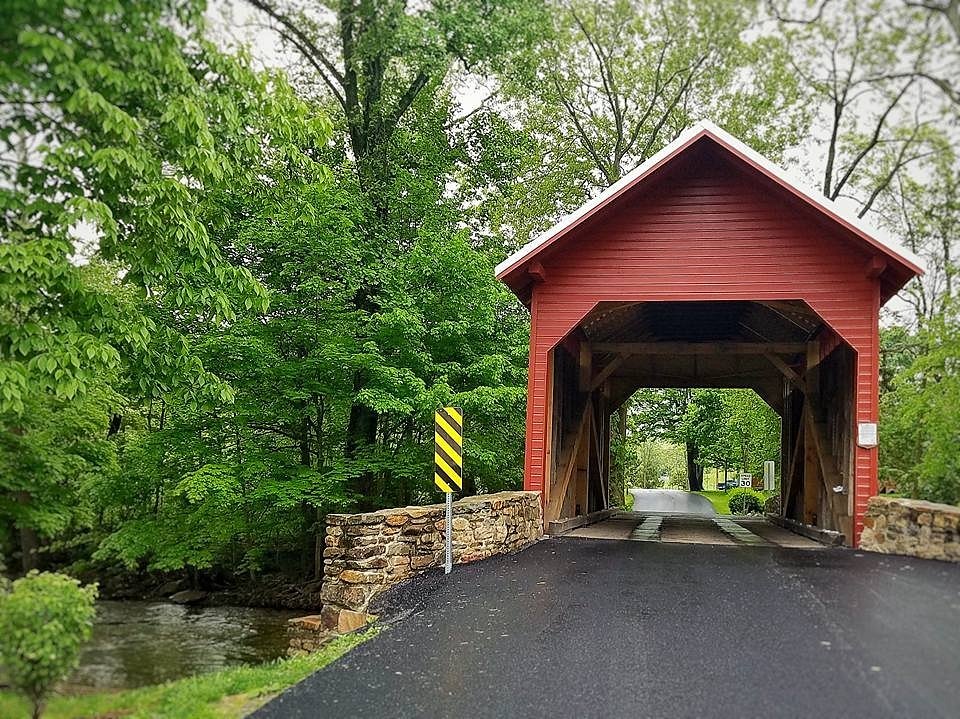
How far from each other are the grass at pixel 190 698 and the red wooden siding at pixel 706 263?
6.08 metres

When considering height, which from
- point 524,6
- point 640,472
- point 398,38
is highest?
point 524,6

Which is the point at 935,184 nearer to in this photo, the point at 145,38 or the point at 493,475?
the point at 493,475

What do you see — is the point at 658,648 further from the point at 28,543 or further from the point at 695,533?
the point at 28,543

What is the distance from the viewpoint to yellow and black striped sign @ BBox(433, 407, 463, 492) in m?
8.26

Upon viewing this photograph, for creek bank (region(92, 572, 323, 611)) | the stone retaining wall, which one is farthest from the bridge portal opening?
creek bank (region(92, 572, 323, 611))

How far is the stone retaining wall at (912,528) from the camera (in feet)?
26.3

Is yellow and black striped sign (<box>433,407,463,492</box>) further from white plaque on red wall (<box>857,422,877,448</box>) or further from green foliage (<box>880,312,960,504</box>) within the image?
white plaque on red wall (<box>857,422,877,448</box>)

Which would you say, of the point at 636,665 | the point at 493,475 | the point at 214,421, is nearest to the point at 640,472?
the point at 493,475

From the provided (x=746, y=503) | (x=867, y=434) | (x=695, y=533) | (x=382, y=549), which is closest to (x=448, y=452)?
(x=382, y=549)

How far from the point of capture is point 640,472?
140 ft

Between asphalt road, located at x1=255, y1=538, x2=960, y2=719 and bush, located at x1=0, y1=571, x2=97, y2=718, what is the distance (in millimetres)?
936

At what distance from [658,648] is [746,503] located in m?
22.8

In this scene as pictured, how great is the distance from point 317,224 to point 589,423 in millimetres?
5547

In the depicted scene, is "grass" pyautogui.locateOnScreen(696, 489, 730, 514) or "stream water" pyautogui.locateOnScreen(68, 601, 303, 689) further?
"grass" pyautogui.locateOnScreen(696, 489, 730, 514)
